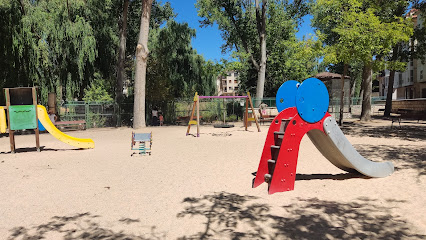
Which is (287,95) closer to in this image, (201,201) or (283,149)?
(283,149)

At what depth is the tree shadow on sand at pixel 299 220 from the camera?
3.54 metres

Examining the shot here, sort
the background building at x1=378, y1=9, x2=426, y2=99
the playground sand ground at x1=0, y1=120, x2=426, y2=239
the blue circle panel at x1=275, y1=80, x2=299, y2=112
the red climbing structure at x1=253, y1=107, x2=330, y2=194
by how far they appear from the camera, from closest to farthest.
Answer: the playground sand ground at x1=0, y1=120, x2=426, y2=239
the red climbing structure at x1=253, y1=107, x2=330, y2=194
the blue circle panel at x1=275, y1=80, x2=299, y2=112
the background building at x1=378, y1=9, x2=426, y2=99

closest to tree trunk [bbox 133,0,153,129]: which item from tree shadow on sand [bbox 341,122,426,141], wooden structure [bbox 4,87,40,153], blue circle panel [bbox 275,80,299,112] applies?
wooden structure [bbox 4,87,40,153]

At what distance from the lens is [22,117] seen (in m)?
10.2

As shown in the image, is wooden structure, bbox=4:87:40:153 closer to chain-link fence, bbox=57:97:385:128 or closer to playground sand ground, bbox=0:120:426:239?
playground sand ground, bbox=0:120:426:239

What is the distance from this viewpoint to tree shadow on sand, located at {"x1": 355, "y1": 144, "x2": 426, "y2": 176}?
691 centimetres

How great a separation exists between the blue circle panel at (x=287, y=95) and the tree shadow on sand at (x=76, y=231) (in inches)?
145

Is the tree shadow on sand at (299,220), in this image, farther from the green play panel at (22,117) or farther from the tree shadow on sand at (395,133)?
the tree shadow on sand at (395,133)

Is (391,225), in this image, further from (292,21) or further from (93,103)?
(292,21)

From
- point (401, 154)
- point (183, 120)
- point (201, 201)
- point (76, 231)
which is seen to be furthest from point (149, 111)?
point (76, 231)

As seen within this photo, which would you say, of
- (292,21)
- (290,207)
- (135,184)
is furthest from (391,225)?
(292,21)

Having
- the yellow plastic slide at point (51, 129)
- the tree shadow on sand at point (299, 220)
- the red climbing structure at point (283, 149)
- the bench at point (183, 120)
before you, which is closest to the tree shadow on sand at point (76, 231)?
the tree shadow on sand at point (299, 220)

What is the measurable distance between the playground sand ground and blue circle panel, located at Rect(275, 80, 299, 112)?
1.57 meters

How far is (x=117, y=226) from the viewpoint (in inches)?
153
